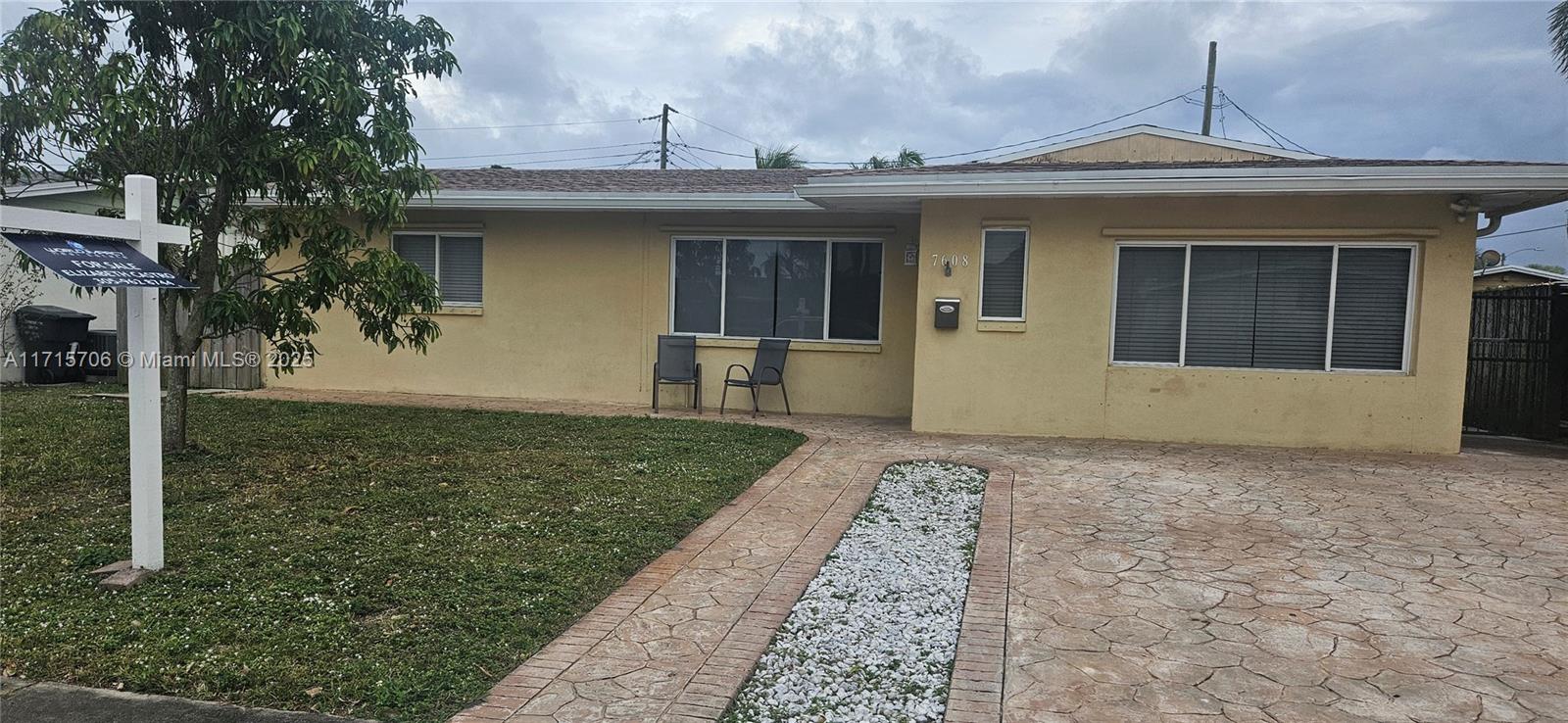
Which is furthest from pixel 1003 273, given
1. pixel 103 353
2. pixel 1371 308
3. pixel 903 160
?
pixel 903 160

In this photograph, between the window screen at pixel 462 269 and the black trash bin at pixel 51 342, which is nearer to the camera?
the window screen at pixel 462 269

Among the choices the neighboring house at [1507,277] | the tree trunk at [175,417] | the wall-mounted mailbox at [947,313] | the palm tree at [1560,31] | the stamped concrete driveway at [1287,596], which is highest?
the palm tree at [1560,31]

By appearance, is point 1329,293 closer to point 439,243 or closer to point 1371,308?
point 1371,308

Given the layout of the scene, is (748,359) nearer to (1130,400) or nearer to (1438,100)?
(1130,400)

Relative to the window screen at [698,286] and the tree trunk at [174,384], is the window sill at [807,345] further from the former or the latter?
the tree trunk at [174,384]

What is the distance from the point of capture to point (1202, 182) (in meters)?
7.75

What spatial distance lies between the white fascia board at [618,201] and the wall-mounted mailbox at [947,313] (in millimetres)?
1877

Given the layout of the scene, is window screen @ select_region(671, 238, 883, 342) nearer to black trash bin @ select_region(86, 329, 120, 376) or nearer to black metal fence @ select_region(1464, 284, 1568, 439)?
black metal fence @ select_region(1464, 284, 1568, 439)

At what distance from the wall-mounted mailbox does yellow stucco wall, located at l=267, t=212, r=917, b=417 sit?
4.17 ft

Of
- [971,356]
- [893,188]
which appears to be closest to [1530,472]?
[971,356]

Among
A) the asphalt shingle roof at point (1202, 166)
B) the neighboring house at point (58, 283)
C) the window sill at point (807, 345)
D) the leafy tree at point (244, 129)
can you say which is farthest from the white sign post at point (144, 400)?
the neighboring house at point (58, 283)

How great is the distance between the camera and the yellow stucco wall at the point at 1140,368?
8078 mm

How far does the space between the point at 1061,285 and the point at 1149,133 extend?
5.27 metres

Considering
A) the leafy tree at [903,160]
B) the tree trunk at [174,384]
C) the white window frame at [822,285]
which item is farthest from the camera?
the leafy tree at [903,160]
